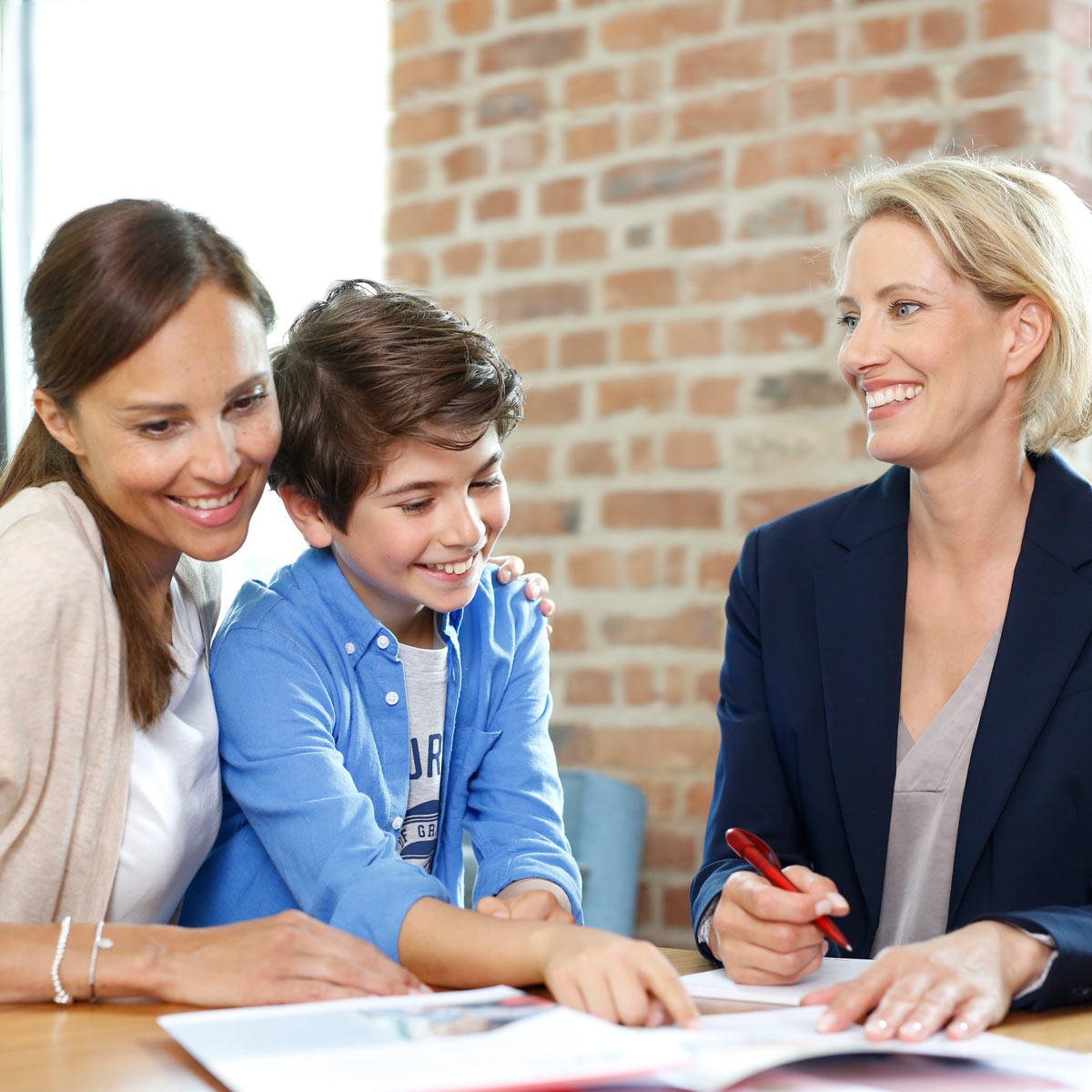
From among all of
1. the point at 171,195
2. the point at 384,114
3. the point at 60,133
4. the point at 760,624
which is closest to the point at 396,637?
the point at 760,624

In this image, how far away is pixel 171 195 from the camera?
302cm

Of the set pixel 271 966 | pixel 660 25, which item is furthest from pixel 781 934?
pixel 660 25

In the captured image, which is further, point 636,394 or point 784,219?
point 636,394

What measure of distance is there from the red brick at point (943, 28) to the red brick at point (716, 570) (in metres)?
0.91

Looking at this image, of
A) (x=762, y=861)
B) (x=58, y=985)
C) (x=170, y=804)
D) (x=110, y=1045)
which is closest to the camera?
(x=110, y=1045)

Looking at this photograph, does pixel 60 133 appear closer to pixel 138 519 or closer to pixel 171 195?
pixel 171 195

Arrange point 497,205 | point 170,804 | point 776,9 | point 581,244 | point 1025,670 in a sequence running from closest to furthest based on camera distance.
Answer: point 170,804, point 1025,670, point 776,9, point 581,244, point 497,205

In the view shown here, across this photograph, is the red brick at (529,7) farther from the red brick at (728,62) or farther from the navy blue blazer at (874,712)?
the navy blue blazer at (874,712)

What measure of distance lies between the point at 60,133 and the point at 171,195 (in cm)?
32

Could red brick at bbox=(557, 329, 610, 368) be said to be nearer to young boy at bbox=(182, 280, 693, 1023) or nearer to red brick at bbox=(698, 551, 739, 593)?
red brick at bbox=(698, 551, 739, 593)

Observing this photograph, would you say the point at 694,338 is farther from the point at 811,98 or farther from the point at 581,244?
the point at 811,98

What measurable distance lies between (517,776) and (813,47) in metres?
1.47

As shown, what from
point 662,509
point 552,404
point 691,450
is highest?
point 552,404

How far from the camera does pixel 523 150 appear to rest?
8.61 feet
